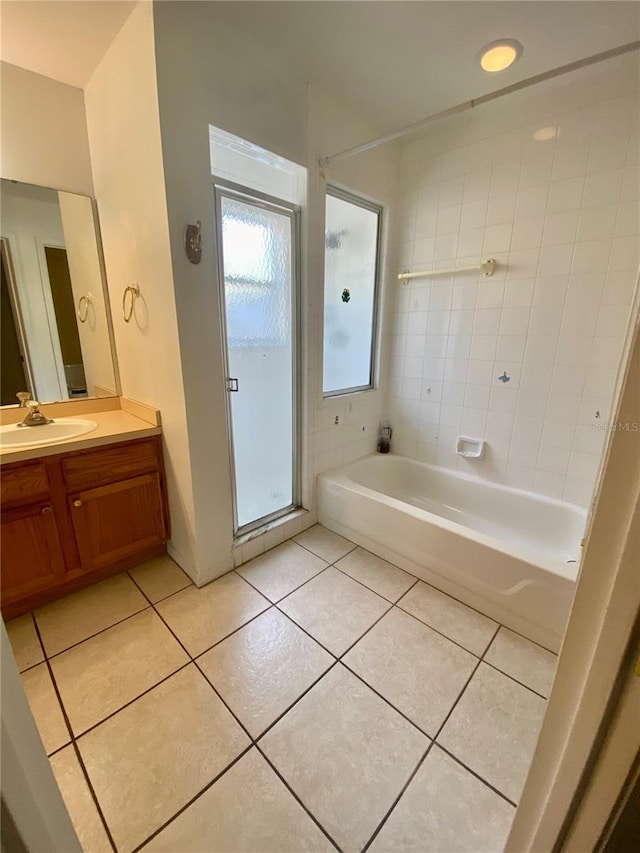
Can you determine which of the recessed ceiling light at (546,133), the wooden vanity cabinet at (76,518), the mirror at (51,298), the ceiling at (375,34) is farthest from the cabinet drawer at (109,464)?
the recessed ceiling light at (546,133)

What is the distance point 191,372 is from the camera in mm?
1584

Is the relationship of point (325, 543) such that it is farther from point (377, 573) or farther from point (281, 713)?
point (281, 713)

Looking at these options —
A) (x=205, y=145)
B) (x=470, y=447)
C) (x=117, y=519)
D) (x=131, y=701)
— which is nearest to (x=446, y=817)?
(x=131, y=701)

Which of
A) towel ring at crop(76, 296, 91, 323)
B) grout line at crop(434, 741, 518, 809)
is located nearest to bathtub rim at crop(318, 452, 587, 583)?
grout line at crop(434, 741, 518, 809)

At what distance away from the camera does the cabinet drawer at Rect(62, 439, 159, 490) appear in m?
1.59

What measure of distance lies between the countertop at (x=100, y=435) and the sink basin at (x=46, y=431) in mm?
31

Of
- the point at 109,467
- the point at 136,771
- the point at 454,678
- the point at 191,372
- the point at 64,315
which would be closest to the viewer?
the point at 136,771

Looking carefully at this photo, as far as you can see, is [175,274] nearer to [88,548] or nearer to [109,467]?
[109,467]

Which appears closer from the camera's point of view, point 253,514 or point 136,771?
point 136,771

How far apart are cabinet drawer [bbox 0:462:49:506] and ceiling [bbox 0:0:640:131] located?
1776mm

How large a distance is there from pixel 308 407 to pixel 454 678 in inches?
60.7

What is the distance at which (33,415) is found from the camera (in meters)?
1.77

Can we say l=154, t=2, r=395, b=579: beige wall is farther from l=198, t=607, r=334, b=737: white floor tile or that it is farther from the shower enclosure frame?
l=198, t=607, r=334, b=737: white floor tile

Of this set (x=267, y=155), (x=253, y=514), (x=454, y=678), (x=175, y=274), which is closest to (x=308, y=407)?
(x=253, y=514)
